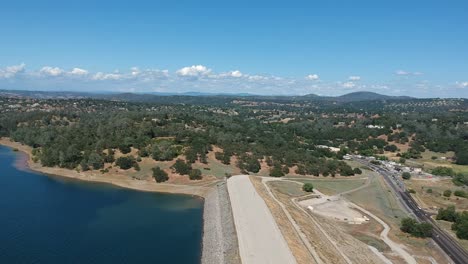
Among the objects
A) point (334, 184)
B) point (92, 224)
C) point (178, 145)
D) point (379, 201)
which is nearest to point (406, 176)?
point (334, 184)

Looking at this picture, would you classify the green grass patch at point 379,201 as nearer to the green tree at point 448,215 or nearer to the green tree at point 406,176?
the green tree at point 448,215

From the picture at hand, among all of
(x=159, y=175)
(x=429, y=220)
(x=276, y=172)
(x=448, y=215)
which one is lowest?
(x=429, y=220)

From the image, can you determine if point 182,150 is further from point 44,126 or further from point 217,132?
point 44,126

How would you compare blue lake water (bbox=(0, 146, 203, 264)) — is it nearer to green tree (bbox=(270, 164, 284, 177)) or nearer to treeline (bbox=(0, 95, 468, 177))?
treeline (bbox=(0, 95, 468, 177))

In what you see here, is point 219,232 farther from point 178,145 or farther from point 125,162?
point 178,145

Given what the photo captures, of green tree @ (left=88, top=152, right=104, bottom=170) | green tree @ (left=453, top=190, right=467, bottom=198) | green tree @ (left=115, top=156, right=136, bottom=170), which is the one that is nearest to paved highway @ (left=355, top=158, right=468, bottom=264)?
green tree @ (left=453, top=190, right=467, bottom=198)
